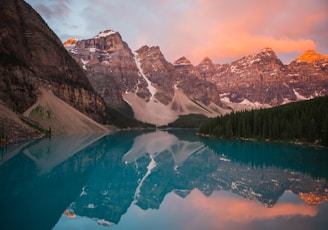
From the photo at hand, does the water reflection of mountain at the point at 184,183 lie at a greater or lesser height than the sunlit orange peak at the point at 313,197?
lesser

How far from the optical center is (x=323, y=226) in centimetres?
1600

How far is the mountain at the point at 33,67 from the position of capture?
113481 millimetres

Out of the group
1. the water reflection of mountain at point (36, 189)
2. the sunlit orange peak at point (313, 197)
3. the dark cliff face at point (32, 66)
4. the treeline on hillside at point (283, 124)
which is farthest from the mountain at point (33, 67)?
the sunlit orange peak at point (313, 197)

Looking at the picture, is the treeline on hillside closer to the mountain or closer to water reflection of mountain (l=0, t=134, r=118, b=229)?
water reflection of mountain (l=0, t=134, r=118, b=229)

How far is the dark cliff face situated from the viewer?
113438mm

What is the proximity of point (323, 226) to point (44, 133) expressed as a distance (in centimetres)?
8474

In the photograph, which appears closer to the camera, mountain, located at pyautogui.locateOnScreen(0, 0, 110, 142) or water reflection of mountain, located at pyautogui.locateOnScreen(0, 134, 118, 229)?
water reflection of mountain, located at pyautogui.locateOnScreen(0, 134, 118, 229)

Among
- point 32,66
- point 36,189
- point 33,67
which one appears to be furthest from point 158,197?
point 32,66

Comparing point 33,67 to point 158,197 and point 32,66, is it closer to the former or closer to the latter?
point 32,66

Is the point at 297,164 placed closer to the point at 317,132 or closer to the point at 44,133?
the point at 317,132

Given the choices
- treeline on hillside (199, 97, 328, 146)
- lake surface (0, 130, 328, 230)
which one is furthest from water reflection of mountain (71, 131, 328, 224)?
treeline on hillside (199, 97, 328, 146)

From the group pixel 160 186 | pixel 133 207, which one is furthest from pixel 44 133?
A: pixel 133 207

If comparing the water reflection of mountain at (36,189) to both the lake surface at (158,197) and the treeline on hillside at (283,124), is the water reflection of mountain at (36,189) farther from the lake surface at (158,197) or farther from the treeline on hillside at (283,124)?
the treeline on hillside at (283,124)

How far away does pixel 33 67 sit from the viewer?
458 feet
